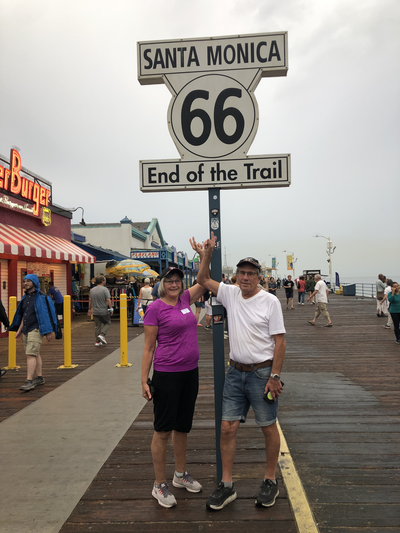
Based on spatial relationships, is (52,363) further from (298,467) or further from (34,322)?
(298,467)

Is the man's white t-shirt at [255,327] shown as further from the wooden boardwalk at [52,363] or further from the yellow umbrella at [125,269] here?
the yellow umbrella at [125,269]

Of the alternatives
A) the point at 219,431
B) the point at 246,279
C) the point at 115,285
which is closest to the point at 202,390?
the point at 219,431

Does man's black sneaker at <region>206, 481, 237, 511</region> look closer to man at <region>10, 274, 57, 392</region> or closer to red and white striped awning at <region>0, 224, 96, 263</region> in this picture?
man at <region>10, 274, 57, 392</region>

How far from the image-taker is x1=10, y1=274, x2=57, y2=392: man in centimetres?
654

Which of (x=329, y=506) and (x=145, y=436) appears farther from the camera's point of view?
(x=145, y=436)

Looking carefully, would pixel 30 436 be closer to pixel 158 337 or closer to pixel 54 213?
pixel 158 337

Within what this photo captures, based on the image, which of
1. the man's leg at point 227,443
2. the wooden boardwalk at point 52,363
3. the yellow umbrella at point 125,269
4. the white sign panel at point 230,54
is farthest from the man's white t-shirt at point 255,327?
the yellow umbrella at point 125,269

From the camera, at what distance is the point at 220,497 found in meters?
2.94

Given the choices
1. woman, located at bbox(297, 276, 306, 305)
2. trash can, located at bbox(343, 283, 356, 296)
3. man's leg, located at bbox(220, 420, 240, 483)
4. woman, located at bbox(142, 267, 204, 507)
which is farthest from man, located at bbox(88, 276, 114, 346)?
trash can, located at bbox(343, 283, 356, 296)

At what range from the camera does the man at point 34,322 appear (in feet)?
21.5

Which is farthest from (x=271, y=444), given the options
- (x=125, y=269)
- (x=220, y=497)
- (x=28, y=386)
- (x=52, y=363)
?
(x=125, y=269)

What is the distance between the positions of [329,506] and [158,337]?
5.78 feet

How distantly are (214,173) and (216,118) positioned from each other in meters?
0.44

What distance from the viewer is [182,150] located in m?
3.21
